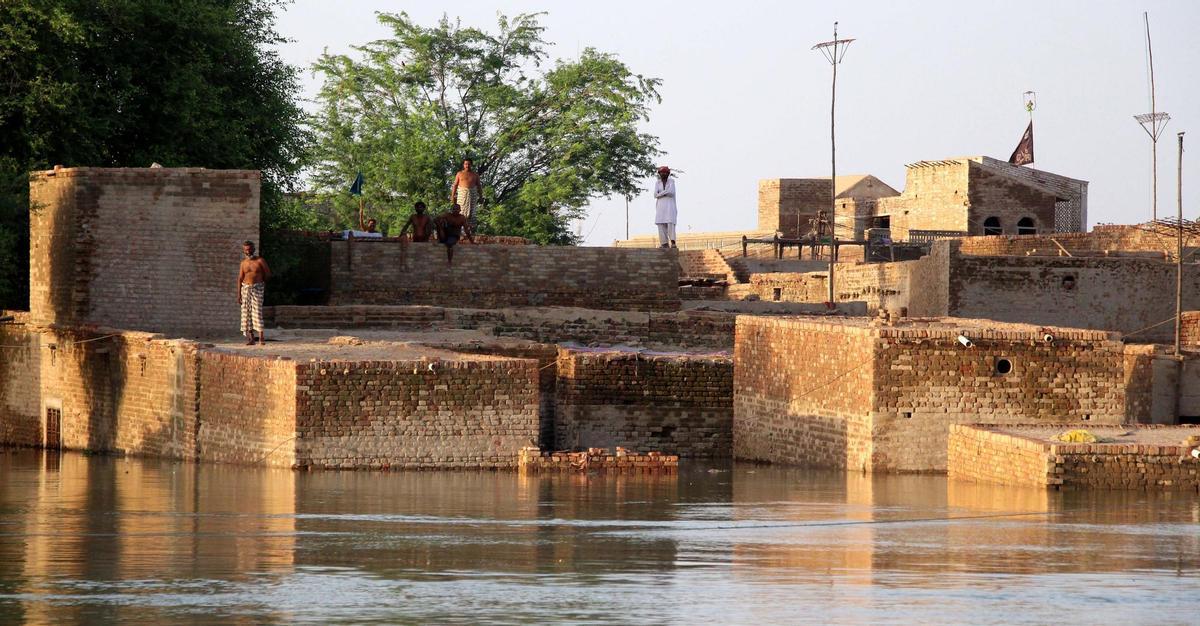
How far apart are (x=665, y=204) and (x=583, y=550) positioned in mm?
17716

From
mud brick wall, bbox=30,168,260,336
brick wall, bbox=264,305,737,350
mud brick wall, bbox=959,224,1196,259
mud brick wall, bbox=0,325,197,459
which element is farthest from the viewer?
mud brick wall, bbox=959,224,1196,259

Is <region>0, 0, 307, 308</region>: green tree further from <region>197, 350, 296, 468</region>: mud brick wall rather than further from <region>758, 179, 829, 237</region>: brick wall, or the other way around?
<region>758, 179, 829, 237</region>: brick wall

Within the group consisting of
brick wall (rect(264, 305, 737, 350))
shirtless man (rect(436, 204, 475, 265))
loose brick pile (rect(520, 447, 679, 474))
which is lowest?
loose brick pile (rect(520, 447, 679, 474))

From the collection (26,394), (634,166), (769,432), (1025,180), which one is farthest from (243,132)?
(1025,180)

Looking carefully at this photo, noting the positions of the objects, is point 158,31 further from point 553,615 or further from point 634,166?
point 553,615

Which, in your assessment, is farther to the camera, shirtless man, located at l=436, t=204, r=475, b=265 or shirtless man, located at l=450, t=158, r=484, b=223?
shirtless man, located at l=450, t=158, r=484, b=223

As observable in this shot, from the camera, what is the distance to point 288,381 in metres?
19.9

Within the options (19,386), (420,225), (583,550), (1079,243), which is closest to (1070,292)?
(420,225)

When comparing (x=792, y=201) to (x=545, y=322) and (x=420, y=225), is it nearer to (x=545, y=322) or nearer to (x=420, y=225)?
(x=420, y=225)

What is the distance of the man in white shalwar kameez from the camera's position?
31578mm

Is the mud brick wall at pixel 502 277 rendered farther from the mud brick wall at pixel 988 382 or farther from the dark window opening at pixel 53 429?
the mud brick wall at pixel 988 382

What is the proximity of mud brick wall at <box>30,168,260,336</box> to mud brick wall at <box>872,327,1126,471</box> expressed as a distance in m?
7.74

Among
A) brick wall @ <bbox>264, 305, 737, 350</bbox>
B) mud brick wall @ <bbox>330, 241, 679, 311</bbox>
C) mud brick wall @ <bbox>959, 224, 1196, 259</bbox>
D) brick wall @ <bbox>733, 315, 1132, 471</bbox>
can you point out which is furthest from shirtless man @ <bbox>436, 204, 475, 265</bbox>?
mud brick wall @ <bbox>959, 224, 1196, 259</bbox>

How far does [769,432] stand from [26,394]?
9.13 meters
